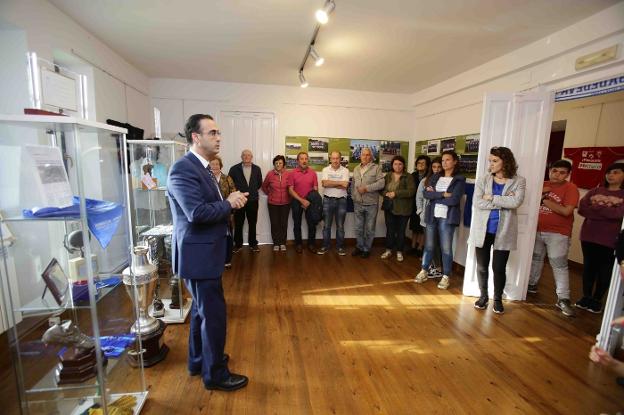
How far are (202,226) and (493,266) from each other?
2853 mm

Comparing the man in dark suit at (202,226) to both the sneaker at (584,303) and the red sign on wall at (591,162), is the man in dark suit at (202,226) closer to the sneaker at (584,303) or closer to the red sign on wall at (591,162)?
the sneaker at (584,303)

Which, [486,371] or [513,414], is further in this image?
[486,371]

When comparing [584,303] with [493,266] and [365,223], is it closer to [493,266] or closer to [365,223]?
[493,266]

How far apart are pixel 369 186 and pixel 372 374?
286 cm

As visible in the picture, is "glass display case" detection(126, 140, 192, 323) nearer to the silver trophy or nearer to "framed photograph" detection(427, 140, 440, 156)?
the silver trophy

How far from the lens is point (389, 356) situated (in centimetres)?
232

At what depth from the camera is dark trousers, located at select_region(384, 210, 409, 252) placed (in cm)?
464

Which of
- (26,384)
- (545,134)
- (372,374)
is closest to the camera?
(26,384)

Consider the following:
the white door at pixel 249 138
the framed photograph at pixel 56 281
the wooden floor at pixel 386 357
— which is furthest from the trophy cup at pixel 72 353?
the white door at pixel 249 138

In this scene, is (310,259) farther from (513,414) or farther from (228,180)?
(513,414)

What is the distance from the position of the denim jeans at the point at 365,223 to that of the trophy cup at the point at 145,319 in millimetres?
3183

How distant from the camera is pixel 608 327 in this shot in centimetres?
240

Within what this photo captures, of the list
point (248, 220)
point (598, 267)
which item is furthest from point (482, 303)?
point (248, 220)

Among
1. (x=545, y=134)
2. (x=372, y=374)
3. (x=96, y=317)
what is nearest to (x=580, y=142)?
(x=545, y=134)
